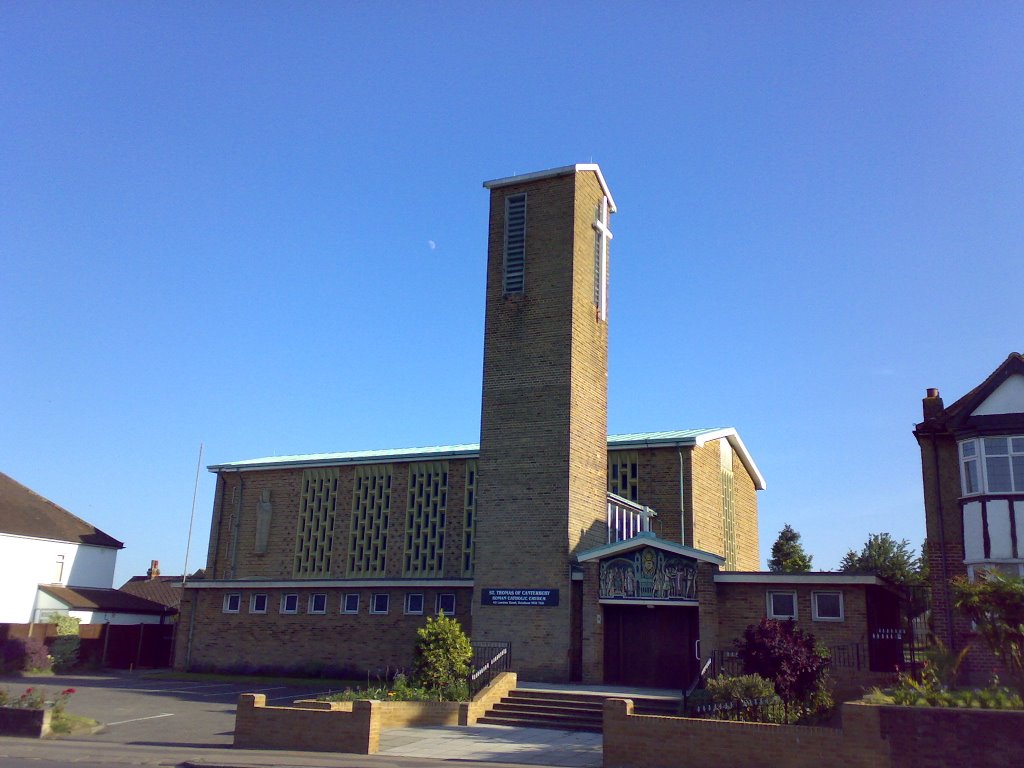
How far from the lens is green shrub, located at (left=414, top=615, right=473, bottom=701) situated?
21.3 m

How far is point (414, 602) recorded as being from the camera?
30.2 meters

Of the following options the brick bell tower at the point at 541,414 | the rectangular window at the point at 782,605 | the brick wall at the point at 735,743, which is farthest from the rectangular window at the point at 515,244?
the brick wall at the point at 735,743

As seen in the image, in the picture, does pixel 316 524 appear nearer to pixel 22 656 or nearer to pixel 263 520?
pixel 263 520

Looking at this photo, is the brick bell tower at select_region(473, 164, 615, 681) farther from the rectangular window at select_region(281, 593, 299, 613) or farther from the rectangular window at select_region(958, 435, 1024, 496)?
the rectangular window at select_region(958, 435, 1024, 496)

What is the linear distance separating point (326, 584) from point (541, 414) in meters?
10.7

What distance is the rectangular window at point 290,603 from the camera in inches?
1276

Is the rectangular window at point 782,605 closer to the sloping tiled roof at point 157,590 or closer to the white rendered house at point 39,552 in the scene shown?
the white rendered house at point 39,552

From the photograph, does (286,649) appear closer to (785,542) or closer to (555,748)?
(555,748)

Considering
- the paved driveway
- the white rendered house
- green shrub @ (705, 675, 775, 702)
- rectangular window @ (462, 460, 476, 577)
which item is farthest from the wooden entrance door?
the white rendered house

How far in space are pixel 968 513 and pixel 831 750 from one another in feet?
31.8

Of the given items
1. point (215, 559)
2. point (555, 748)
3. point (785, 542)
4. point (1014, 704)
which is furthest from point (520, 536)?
point (785, 542)

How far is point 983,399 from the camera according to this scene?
22.1 metres

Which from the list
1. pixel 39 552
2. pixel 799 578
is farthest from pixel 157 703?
pixel 39 552

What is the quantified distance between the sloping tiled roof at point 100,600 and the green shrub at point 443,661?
23.3 m
